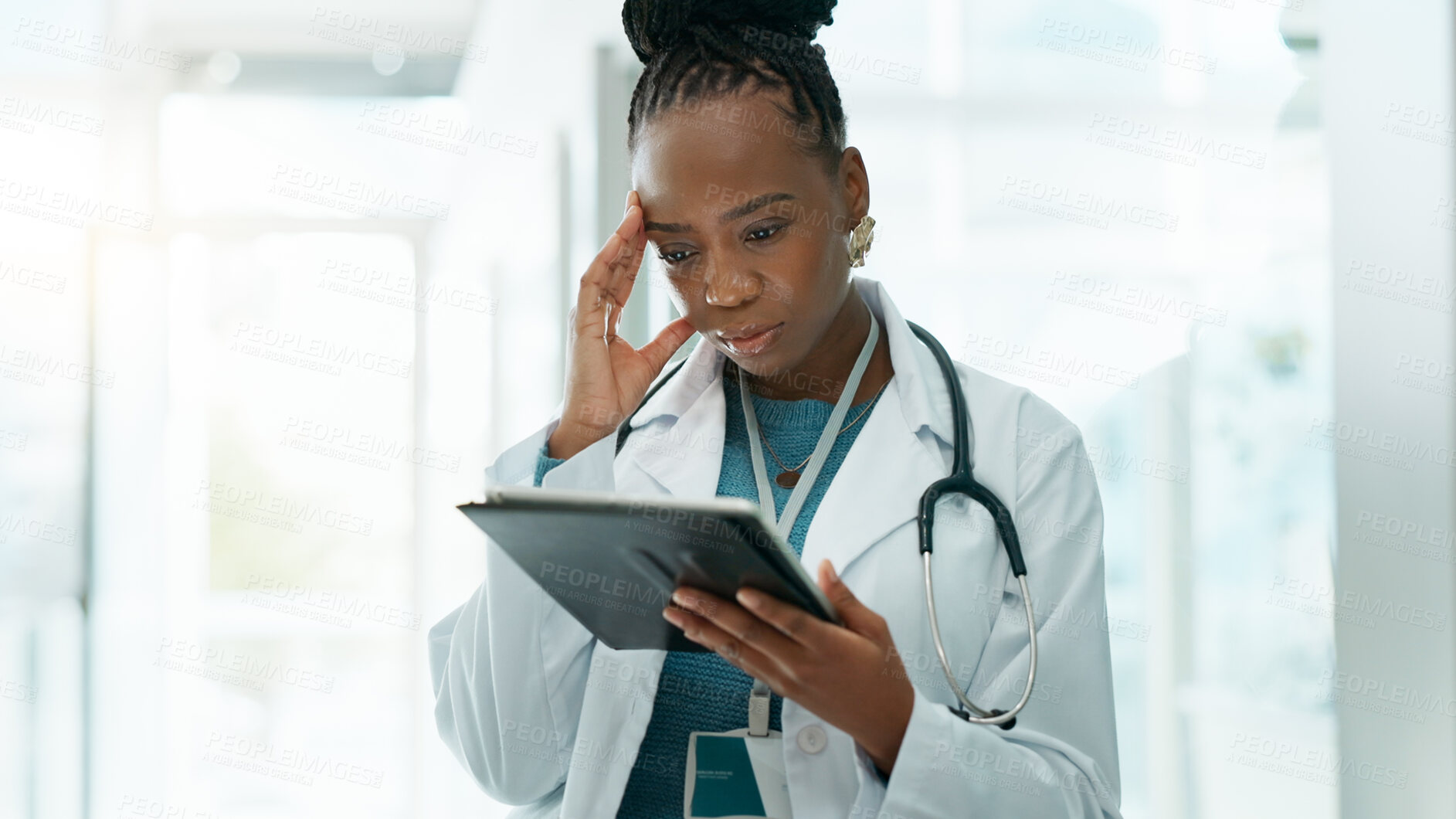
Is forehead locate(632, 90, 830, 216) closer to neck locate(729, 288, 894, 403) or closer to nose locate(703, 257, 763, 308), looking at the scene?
nose locate(703, 257, 763, 308)

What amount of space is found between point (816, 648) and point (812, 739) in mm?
227

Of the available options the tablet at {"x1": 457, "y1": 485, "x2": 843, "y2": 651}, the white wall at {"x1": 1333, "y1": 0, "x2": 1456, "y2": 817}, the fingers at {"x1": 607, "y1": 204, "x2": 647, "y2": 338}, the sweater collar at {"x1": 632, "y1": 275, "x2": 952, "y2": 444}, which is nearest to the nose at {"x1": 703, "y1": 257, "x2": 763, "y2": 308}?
the fingers at {"x1": 607, "y1": 204, "x2": 647, "y2": 338}

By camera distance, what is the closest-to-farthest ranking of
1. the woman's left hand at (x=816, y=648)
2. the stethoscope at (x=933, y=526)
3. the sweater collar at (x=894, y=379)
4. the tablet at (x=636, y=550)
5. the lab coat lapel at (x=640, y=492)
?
1. the tablet at (x=636, y=550)
2. the woman's left hand at (x=816, y=648)
3. the stethoscope at (x=933, y=526)
4. the lab coat lapel at (x=640, y=492)
5. the sweater collar at (x=894, y=379)

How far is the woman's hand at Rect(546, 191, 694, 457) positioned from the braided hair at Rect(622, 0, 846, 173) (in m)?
0.12

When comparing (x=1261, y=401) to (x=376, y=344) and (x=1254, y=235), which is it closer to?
(x=1254, y=235)

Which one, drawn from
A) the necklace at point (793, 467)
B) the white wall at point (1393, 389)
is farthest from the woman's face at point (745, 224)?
the white wall at point (1393, 389)

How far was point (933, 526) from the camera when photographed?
43.0 inches

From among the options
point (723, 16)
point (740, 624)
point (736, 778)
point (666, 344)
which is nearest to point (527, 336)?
point (666, 344)

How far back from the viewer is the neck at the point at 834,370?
127 cm

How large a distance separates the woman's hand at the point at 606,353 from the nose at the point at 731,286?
0.11 m

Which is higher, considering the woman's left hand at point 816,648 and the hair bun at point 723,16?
the hair bun at point 723,16

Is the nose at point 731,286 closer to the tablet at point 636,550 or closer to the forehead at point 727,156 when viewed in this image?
the forehead at point 727,156

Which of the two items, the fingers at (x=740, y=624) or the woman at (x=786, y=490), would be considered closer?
the fingers at (x=740, y=624)

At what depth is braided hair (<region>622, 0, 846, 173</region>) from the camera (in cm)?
116
